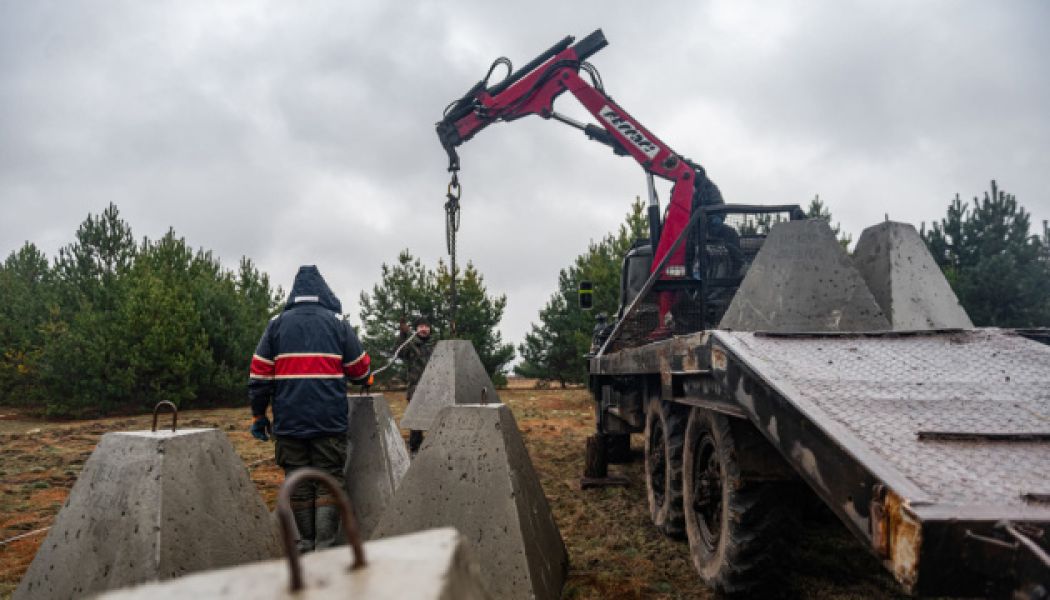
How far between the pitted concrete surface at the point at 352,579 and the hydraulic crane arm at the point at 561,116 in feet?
19.9

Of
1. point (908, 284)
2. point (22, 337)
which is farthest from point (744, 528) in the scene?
point (22, 337)

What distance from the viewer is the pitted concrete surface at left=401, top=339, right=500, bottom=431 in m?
6.54

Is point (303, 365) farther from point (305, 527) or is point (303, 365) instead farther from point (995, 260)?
point (995, 260)

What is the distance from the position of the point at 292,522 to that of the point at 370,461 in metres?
3.61

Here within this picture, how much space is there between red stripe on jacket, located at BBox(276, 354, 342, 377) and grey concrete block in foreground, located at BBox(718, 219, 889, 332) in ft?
8.10

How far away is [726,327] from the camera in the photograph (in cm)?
371

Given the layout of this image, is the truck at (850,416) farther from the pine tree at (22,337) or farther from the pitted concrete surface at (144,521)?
the pine tree at (22,337)

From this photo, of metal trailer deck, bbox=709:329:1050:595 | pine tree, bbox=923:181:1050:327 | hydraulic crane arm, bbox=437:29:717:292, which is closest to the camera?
metal trailer deck, bbox=709:329:1050:595

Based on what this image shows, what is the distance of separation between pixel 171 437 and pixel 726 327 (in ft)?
10.2

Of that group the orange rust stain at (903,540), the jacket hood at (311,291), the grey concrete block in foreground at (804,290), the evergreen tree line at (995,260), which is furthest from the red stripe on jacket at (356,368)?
the evergreen tree line at (995,260)

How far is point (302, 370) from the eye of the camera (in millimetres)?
3762

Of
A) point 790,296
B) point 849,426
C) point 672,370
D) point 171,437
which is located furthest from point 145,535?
point 790,296

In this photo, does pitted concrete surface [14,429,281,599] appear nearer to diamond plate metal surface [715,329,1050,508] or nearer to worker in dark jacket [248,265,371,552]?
worker in dark jacket [248,265,371,552]

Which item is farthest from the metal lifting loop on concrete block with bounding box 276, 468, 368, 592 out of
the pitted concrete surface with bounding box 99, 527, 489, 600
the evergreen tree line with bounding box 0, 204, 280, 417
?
the evergreen tree line with bounding box 0, 204, 280, 417
